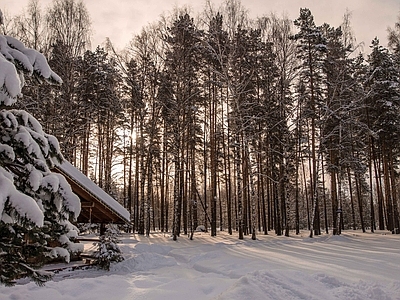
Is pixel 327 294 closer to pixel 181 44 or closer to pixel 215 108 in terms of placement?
pixel 181 44

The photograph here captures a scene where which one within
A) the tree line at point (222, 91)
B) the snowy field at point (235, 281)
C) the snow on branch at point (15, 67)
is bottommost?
the snowy field at point (235, 281)

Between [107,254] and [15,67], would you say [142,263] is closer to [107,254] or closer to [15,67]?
[107,254]

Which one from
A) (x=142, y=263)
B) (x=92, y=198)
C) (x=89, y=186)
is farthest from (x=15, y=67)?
(x=142, y=263)

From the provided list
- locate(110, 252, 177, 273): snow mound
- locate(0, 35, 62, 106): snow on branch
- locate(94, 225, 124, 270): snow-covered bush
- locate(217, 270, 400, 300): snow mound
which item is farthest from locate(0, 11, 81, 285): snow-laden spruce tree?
locate(94, 225, 124, 270): snow-covered bush

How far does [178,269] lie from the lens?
11.4m

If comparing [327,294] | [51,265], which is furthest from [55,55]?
[327,294]

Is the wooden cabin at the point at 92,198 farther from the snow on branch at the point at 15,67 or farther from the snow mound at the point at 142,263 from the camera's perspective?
the snow on branch at the point at 15,67

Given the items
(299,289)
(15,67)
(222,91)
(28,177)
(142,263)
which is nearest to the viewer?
(15,67)

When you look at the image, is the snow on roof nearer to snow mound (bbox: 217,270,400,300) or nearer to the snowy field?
the snowy field

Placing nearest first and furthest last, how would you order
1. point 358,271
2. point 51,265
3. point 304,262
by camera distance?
point 358,271 < point 304,262 < point 51,265

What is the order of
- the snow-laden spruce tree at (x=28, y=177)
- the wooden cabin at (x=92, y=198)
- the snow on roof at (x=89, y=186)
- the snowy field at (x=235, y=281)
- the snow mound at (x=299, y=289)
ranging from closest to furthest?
the snow-laden spruce tree at (x=28, y=177) → the snow mound at (x=299, y=289) → the snowy field at (x=235, y=281) → the snow on roof at (x=89, y=186) → the wooden cabin at (x=92, y=198)

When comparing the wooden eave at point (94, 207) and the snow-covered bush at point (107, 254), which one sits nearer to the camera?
the snow-covered bush at point (107, 254)

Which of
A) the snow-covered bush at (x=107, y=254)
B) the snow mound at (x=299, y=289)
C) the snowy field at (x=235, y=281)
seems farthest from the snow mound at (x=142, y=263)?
the snow mound at (x=299, y=289)

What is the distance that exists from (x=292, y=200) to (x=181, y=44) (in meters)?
36.7
